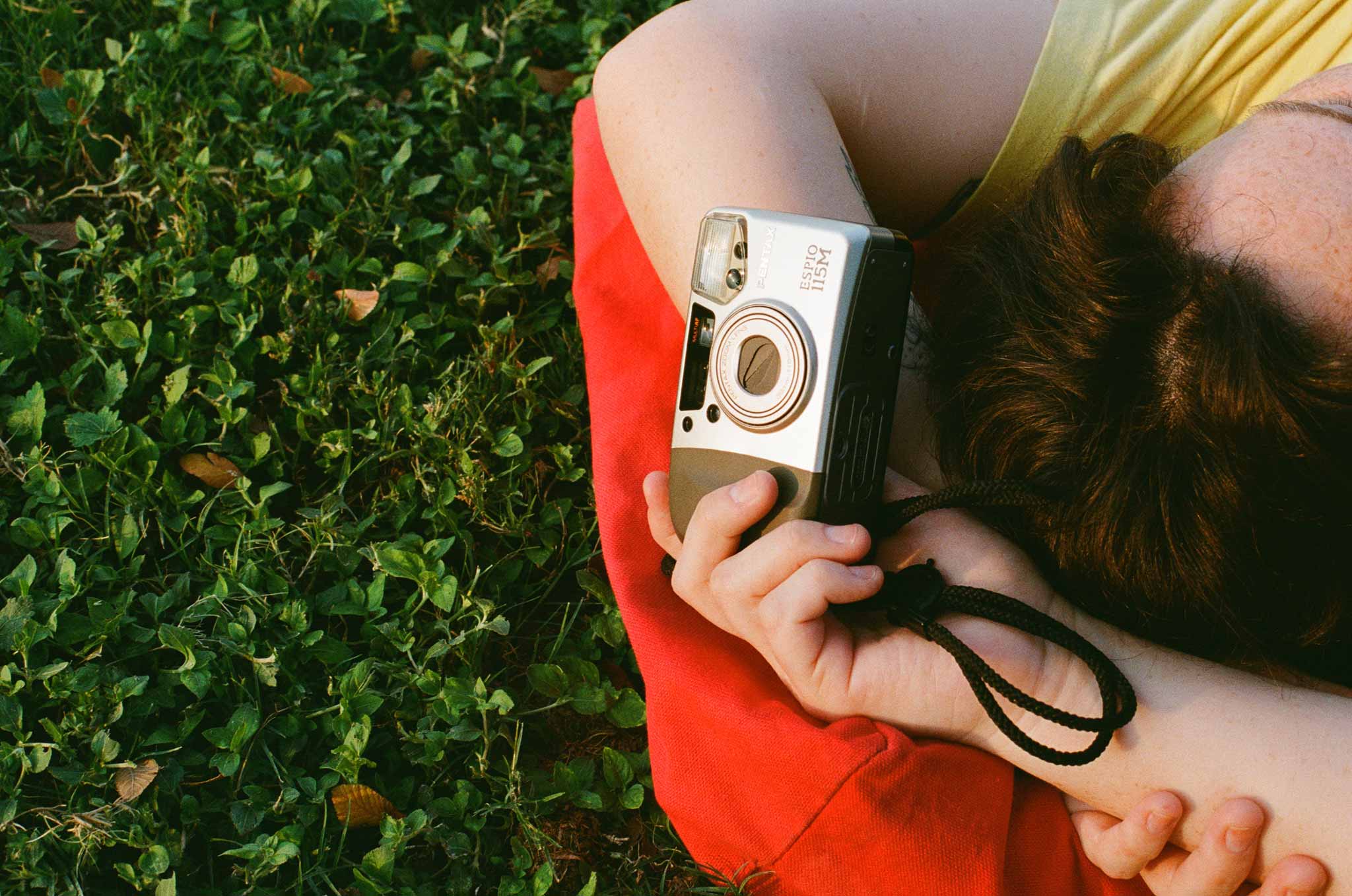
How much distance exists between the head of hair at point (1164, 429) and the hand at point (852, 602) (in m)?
0.08

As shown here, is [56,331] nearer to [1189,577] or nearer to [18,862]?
[18,862]

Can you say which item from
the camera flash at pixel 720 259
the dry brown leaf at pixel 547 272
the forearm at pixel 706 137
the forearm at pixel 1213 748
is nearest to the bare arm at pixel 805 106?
the forearm at pixel 706 137

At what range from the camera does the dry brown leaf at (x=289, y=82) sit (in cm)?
223

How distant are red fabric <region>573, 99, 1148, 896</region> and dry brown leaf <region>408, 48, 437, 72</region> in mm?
1246

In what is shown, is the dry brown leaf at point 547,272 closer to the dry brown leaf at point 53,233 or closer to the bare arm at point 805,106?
the bare arm at point 805,106

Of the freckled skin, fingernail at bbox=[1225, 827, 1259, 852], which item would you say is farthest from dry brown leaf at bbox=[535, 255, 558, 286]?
fingernail at bbox=[1225, 827, 1259, 852]

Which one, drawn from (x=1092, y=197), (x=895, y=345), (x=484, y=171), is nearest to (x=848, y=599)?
(x=895, y=345)

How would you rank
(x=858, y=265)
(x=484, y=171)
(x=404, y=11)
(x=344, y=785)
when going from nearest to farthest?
(x=858, y=265) → (x=344, y=785) → (x=484, y=171) → (x=404, y=11)

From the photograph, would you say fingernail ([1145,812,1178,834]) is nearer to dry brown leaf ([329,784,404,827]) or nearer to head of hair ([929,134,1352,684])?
head of hair ([929,134,1352,684])

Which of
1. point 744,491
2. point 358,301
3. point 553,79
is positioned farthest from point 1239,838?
point 553,79

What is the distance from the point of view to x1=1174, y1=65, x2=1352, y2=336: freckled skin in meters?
1.19

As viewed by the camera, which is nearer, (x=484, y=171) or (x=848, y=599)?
(x=848, y=599)

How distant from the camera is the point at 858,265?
46.1 inches

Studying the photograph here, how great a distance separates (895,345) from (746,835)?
64cm
